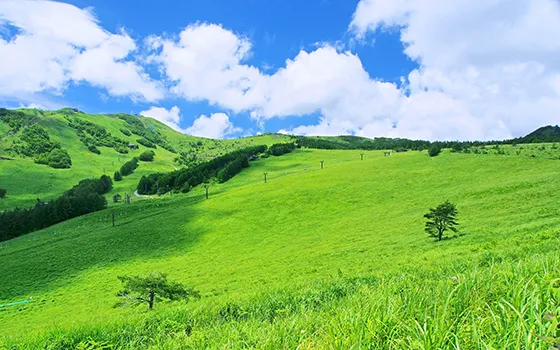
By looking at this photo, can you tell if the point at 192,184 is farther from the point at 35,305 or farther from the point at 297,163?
the point at 35,305

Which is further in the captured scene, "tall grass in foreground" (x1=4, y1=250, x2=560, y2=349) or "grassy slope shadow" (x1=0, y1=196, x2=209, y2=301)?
"grassy slope shadow" (x1=0, y1=196, x2=209, y2=301)

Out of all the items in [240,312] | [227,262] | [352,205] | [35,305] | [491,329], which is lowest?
[35,305]

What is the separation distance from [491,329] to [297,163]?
5997 inches

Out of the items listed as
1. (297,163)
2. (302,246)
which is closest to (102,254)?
(302,246)

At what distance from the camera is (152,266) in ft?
170

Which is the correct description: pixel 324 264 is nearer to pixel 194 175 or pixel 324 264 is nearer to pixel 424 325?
pixel 424 325

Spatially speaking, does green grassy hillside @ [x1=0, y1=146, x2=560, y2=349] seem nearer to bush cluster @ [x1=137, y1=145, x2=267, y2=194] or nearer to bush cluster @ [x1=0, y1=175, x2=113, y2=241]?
bush cluster @ [x1=0, y1=175, x2=113, y2=241]

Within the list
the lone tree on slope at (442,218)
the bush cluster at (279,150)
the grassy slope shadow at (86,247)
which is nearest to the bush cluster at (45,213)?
the grassy slope shadow at (86,247)

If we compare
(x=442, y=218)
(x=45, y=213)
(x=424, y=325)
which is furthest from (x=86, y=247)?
(x=424, y=325)

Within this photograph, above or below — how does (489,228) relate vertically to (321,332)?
below

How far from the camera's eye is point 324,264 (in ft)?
105

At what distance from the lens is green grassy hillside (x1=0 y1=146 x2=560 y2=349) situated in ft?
10.6

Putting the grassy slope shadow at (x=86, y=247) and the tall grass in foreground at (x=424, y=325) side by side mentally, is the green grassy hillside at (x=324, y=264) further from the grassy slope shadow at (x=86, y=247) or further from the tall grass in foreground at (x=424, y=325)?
the grassy slope shadow at (x=86, y=247)

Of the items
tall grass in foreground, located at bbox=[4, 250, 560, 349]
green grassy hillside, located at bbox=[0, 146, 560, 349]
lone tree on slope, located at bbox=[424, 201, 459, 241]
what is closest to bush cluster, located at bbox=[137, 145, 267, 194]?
green grassy hillside, located at bbox=[0, 146, 560, 349]
